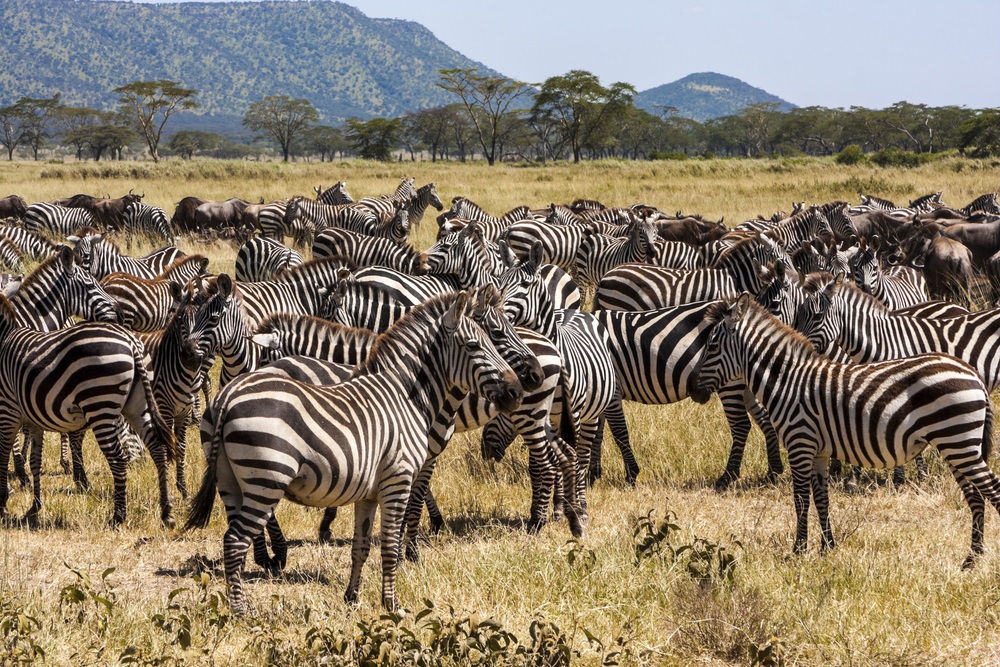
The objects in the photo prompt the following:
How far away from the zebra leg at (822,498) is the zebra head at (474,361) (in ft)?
7.21

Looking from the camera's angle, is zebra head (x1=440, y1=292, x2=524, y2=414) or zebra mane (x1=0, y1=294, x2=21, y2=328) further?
zebra mane (x1=0, y1=294, x2=21, y2=328)

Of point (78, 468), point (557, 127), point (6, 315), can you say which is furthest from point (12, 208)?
point (557, 127)

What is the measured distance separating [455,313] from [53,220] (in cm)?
1798

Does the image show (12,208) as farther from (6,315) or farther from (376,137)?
(376,137)

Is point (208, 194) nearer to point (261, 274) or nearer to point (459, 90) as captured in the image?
point (261, 274)

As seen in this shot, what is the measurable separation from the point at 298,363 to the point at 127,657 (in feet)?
7.15

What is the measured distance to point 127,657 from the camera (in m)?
3.92

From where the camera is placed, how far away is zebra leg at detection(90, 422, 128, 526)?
658 centimetres

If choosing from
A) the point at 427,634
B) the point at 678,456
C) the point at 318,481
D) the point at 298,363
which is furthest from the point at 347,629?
the point at 678,456

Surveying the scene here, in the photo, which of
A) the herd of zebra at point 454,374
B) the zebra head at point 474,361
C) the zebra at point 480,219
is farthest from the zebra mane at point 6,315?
the zebra at point 480,219

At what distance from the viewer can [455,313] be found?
16.8 feet

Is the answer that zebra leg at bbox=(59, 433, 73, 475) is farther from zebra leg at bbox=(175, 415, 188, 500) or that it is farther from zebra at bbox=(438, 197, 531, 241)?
zebra at bbox=(438, 197, 531, 241)

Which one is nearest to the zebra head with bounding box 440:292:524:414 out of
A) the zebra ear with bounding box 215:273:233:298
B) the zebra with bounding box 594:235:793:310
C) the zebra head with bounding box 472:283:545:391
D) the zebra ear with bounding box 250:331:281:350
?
the zebra head with bounding box 472:283:545:391

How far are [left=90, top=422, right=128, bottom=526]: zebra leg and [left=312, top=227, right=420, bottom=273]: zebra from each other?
5901 millimetres
